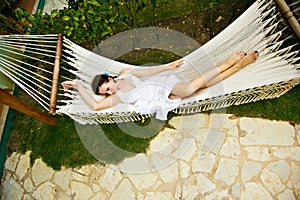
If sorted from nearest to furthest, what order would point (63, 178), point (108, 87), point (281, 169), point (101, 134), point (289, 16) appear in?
point (289, 16) → point (281, 169) → point (108, 87) → point (63, 178) → point (101, 134)

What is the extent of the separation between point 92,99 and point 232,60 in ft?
3.30

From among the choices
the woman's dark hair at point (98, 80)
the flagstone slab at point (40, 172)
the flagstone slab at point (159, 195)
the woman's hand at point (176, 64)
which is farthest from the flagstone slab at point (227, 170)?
the flagstone slab at point (40, 172)

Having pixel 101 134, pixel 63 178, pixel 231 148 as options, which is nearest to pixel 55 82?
pixel 101 134

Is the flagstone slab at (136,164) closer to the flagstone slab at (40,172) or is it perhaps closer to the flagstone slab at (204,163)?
the flagstone slab at (204,163)

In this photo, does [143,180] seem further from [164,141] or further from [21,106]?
[21,106]

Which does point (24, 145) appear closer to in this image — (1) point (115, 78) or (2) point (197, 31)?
(1) point (115, 78)

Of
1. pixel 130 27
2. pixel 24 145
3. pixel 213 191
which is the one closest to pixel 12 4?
pixel 130 27

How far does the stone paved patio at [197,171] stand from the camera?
2256mm

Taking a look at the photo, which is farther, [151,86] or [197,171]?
[151,86]

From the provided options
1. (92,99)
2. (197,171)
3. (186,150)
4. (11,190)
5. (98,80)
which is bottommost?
(11,190)

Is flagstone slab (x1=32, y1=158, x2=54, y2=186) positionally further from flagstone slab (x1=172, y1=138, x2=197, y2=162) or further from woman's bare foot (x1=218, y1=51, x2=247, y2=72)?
woman's bare foot (x1=218, y1=51, x2=247, y2=72)

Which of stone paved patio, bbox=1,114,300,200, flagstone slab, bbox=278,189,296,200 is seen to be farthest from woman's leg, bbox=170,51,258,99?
flagstone slab, bbox=278,189,296,200

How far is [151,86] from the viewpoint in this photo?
2.51 m

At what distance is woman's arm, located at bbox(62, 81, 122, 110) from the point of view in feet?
7.92
